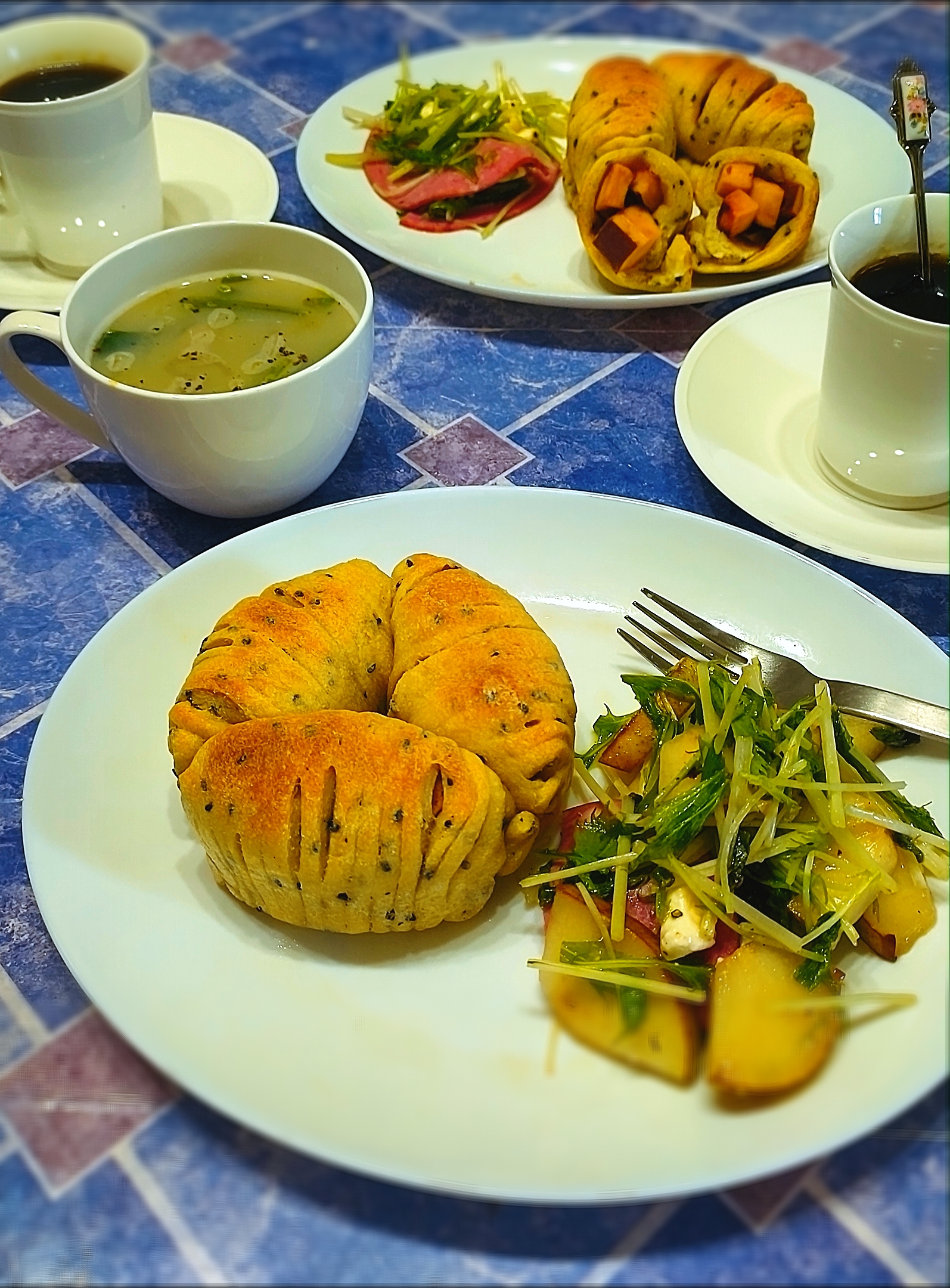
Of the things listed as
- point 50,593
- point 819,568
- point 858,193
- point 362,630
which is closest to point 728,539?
point 819,568

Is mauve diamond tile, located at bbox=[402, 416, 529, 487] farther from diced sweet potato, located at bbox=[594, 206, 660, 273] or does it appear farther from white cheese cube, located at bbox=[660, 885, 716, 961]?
white cheese cube, located at bbox=[660, 885, 716, 961]

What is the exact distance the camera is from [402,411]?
1319mm

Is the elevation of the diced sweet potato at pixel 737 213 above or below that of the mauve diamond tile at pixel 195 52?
below

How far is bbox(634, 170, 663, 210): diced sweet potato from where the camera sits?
1399 millimetres

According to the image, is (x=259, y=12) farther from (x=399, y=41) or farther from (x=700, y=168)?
(x=700, y=168)

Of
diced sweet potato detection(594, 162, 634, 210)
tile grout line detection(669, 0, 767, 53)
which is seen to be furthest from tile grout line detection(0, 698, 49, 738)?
tile grout line detection(669, 0, 767, 53)

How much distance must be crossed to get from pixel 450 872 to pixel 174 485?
546mm

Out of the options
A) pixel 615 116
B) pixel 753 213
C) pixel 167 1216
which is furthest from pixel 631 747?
pixel 615 116

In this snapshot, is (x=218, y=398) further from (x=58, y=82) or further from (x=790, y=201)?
(x=790, y=201)

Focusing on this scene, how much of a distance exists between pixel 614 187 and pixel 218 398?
0.63 m

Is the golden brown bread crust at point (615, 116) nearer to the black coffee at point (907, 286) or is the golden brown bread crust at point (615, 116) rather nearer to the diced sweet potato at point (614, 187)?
the diced sweet potato at point (614, 187)

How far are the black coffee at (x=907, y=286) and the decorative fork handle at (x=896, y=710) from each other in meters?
0.37

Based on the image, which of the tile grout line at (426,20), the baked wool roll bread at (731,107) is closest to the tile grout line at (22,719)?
the baked wool roll bread at (731,107)

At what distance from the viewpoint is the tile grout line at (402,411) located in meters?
1.29
